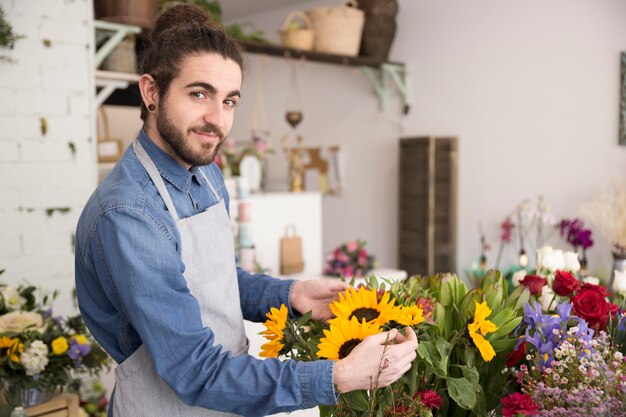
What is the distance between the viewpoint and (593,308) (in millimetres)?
1035

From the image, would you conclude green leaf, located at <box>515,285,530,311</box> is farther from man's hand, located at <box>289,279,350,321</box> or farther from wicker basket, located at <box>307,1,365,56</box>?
wicker basket, located at <box>307,1,365,56</box>

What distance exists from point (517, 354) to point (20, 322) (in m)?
1.49

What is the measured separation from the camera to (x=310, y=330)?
43.6 inches

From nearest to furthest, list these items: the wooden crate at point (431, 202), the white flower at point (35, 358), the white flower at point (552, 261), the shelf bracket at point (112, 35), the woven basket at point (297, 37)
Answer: the white flower at point (552, 261)
the white flower at point (35, 358)
the shelf bracket at point (112, 35)
the woven basket at point (297, 37)
the wooden crate at point (431, 202)

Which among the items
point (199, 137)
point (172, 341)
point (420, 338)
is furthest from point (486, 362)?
point (199, 137)

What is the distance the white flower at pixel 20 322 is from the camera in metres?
1.90

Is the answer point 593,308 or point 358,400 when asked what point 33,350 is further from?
point 593,308

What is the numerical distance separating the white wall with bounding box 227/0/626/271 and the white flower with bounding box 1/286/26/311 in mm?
3235

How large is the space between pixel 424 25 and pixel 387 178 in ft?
4.02

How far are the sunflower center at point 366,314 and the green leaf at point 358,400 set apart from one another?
0.37ft

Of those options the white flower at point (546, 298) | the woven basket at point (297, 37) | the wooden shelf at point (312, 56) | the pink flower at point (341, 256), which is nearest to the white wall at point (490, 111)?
the wooden shelf at point (312, 56)

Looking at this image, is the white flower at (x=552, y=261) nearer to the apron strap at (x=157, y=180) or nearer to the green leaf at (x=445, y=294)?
the green leaf at (x=445, y=294)

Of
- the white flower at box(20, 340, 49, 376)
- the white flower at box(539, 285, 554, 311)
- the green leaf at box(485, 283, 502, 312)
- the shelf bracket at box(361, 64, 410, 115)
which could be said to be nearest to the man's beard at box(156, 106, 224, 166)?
the green leaf at box(485, 283, 502, 312)

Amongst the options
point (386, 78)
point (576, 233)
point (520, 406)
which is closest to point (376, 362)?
point (520, 406)
